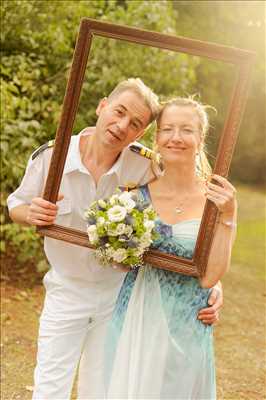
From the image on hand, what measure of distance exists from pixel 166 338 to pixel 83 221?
680mm

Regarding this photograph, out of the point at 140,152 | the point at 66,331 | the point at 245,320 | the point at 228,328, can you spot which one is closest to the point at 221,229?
the point at 140,152

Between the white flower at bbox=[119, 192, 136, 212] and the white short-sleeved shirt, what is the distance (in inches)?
10.9

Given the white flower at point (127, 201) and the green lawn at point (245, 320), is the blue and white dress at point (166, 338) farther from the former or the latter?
the green lawn at point (245, 320)

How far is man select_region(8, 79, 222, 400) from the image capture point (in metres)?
2.87

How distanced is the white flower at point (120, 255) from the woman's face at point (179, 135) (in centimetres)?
47

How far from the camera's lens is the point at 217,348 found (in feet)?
19.1

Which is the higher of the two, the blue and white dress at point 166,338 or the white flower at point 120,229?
the white flower at point 120,229

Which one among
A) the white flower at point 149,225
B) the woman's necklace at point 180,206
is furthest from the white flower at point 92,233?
the woman's necklace at point 180,206

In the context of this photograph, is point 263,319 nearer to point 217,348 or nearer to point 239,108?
point 217,348

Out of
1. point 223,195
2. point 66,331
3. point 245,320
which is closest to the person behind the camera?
point 223,195

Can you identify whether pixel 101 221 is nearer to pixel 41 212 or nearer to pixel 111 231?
pixel 111 231

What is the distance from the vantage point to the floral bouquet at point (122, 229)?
2.51 metres

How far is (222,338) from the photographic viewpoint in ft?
20.1

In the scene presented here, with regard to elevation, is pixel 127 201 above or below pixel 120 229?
above
